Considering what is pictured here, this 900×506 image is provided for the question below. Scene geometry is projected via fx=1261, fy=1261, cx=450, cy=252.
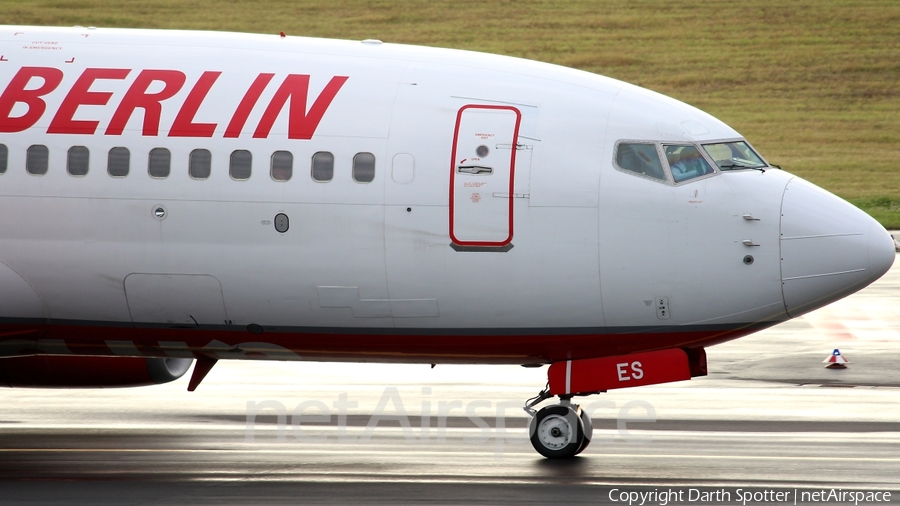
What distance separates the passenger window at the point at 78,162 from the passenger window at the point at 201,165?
1.09m

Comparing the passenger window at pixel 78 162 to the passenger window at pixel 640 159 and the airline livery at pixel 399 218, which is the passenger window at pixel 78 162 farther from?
the passenger window at pixel 640 159

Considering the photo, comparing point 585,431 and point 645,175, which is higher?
point 645,175

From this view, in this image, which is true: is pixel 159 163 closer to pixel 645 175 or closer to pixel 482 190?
pixel 482 190

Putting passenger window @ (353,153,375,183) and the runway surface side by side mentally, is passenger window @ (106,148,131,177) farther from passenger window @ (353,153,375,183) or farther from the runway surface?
the runway surface

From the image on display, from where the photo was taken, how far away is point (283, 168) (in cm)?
1260

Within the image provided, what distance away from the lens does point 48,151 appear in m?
12.9

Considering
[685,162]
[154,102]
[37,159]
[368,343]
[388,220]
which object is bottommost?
[368,343]

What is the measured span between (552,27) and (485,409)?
47968 millimetres

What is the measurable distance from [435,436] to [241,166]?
13.4 feet

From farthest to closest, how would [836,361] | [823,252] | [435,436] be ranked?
1. [836,361]
2. [435,436]
3. [823,252]

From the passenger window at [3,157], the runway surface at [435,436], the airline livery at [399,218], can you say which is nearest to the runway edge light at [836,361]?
the runway surface at [435,436]

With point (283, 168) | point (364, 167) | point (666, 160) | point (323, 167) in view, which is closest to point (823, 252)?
point (666, 160)

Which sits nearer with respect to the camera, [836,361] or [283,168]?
[283,168]

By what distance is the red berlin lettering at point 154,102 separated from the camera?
502 inches
